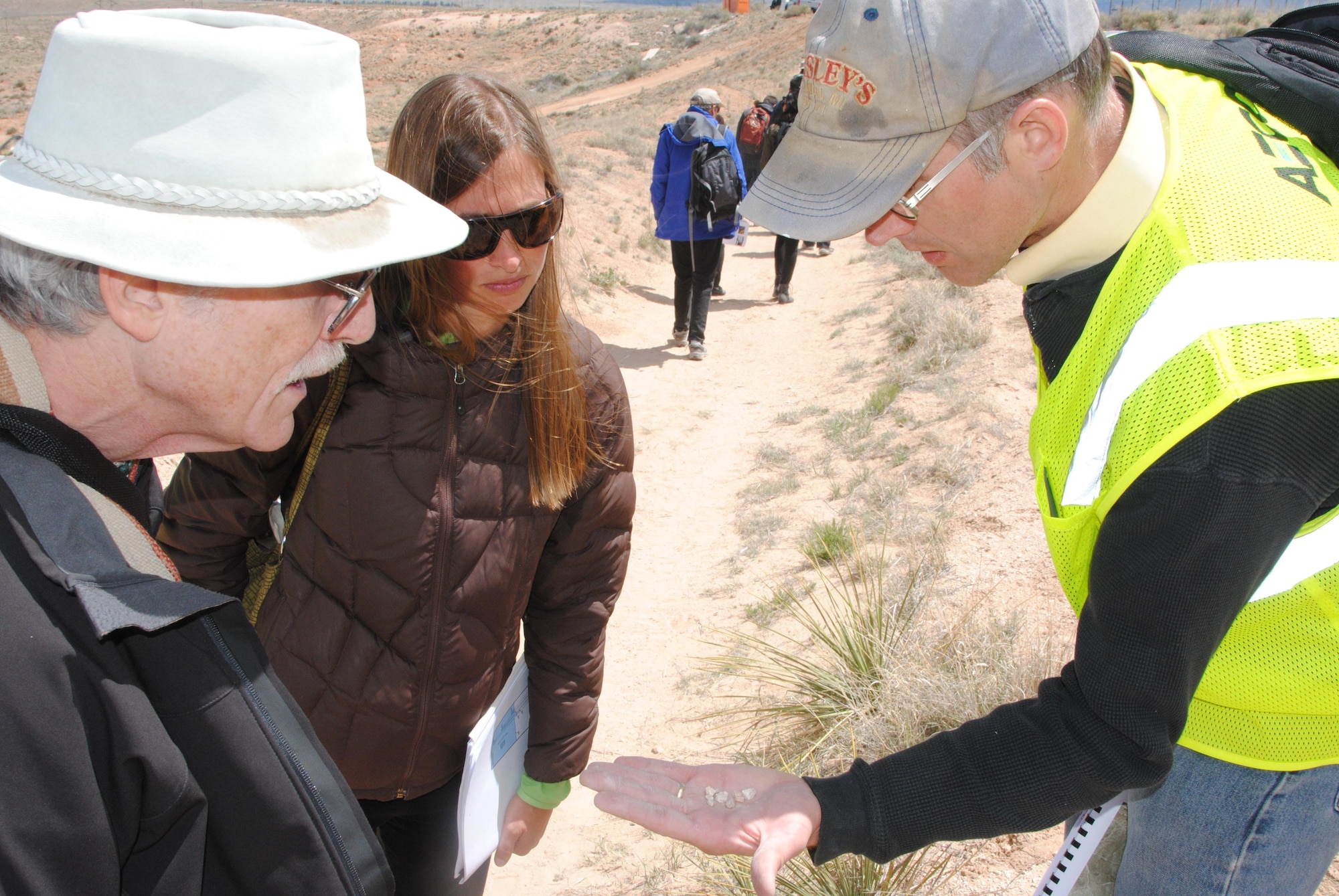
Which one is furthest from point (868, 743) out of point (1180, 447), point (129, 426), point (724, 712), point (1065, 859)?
point (129, 426)

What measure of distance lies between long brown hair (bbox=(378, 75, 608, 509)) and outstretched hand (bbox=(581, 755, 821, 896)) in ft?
1.96

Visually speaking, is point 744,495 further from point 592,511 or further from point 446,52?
point 446,52

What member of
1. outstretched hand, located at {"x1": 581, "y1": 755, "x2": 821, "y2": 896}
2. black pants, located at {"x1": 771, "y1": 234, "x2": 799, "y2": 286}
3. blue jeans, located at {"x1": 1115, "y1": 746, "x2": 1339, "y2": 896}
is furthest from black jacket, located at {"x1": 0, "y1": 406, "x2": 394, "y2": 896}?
black pants, located at {"x1": 771, "y1": 234, "x2": 799, "y2": 286}

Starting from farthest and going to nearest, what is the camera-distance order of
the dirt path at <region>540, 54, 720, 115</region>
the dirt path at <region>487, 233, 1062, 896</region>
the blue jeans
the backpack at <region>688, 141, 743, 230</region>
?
the dirt path at <region>540, 54, 720, 115</region>, the backpack at <region>688, 141, 743, 230</region>, the dirt path at <region>487, 233, 1062, 896</region>, the blue jeans

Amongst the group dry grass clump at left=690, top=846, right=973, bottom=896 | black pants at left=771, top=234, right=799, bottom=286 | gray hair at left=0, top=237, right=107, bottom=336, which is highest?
gray hair at left=0, top=237, right=107, bottom=336

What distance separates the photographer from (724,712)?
12.1 ft

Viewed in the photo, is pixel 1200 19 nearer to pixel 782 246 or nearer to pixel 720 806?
pixel 782 246

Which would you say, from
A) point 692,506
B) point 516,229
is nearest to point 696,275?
point 692,506

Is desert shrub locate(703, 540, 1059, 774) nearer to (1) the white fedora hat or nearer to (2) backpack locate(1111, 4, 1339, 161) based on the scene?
(2) backpack locate(1111, 4, 1339, 161)

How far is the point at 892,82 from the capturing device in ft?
4.25

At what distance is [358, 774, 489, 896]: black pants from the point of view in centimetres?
199

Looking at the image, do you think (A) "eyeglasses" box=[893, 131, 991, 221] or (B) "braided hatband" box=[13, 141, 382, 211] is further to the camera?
(A) "eyeglasses" box=[893, 131, 991, 221]

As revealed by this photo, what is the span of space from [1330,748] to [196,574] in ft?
6.70

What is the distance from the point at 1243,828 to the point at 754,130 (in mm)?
10940
